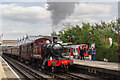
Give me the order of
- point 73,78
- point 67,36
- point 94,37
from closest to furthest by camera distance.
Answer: point 73,78 → point 94,37 → point 67,36

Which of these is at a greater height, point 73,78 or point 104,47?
point 104,47

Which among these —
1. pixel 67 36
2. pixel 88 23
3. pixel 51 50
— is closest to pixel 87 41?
pixel 88 23

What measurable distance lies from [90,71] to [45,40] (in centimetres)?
538

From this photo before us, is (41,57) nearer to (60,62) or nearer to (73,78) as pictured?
(60,62)

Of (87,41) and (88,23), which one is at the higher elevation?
(88,23)

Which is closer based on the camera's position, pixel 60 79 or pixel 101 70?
pixel 101 70

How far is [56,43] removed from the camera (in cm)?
1413

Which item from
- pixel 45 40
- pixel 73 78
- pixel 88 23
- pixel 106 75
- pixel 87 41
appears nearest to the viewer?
pixel 106 75

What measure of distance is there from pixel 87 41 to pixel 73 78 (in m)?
16.4

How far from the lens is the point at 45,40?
15.8m

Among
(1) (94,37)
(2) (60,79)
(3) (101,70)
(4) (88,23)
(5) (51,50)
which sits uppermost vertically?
(4) (88,23)

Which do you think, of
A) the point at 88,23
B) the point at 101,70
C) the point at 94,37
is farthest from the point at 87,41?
the point at 101,70

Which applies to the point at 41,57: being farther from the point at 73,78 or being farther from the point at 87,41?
the point at 87,41

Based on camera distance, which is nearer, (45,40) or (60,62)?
(60,62)
